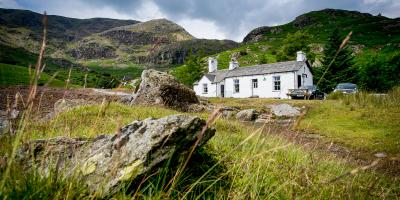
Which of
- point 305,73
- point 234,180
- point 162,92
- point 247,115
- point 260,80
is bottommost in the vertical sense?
point 247,115

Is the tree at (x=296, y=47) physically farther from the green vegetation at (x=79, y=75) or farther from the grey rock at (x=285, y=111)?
the grey rock at (x=285, y=111)

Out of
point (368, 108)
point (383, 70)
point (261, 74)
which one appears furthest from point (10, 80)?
point (383, 70)

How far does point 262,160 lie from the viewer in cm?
530

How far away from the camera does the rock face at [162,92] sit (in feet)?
58.9

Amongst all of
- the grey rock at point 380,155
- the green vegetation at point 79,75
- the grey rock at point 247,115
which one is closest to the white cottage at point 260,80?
the green vegetation at point 79,75

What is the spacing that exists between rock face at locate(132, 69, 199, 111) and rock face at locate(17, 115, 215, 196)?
42.9 feet

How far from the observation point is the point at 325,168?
6543 millimetres

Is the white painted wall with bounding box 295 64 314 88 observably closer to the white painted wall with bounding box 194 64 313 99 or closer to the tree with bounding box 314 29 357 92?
the white painted wall with bounding box 194 64 313 99

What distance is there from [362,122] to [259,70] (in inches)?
1530

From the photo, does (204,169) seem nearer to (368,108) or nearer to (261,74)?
(368,108)

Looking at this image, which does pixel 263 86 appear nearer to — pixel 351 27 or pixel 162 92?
pixel 162 92

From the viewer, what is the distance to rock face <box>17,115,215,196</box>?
3.34m

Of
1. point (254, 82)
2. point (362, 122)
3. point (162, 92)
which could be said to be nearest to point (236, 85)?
point (254, 82)

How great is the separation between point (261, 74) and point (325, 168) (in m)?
49.5
